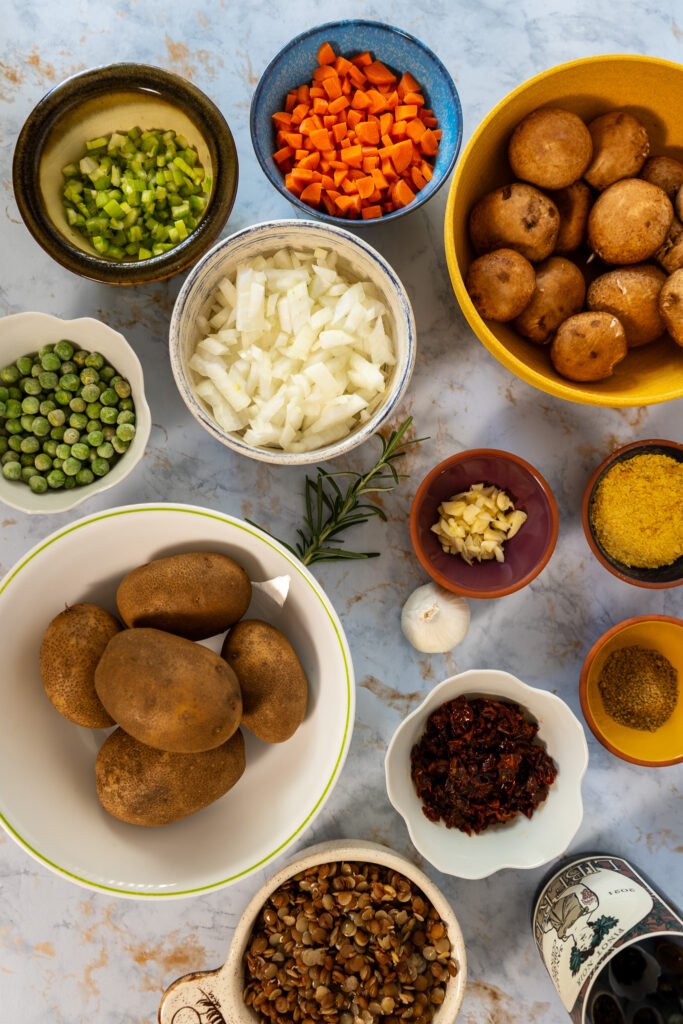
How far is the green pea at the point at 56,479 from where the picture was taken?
123 cm

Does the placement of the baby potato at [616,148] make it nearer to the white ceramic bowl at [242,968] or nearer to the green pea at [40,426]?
the green pea at [40,426]

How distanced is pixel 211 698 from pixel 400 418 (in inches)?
Answer: 25.0

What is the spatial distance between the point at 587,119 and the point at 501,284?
335 mm

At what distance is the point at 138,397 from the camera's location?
1.23 m

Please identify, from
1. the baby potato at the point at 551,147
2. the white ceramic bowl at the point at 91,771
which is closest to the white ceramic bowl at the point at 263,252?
the white ceramic bowl at the point at 91,771

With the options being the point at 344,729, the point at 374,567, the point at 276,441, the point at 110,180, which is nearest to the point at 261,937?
the point at 344,729

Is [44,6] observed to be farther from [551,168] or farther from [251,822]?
[251,822]

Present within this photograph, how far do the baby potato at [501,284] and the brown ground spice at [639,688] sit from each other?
0.65 m

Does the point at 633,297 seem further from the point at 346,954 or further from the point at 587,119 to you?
the point at 346,954

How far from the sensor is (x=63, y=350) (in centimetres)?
123

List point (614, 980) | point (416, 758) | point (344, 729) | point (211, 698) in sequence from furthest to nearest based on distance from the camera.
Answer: point (416, 758) → point (614, 980) → point (344, 729) → point (211, 698)

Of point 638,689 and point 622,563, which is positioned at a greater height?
point 622,563

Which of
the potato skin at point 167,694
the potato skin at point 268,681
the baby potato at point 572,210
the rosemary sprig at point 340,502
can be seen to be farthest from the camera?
the rosemary sprig at point 340,502

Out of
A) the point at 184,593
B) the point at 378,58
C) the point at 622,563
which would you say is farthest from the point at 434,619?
the point at 378,58
